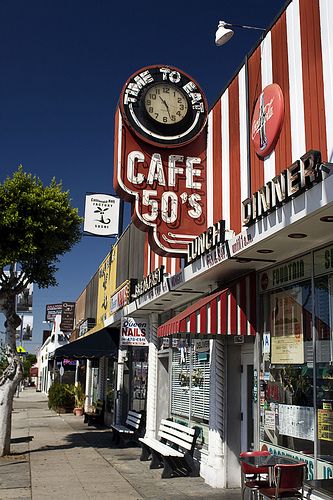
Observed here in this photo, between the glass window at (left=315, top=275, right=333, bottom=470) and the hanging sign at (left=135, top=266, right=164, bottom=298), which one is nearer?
the glass window at (left=315, top=275, right=333, bottom=470)

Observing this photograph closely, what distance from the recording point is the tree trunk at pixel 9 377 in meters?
12.8

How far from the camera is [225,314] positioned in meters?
8.83

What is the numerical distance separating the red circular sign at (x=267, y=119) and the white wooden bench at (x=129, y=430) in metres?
9.12

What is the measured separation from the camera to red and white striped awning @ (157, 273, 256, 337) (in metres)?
8.70

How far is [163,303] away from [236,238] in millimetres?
5717

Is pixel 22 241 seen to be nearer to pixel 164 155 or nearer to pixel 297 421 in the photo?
pixel 164 155

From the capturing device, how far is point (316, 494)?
665 cm

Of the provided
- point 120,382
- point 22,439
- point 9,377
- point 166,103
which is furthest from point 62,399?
point 166,103

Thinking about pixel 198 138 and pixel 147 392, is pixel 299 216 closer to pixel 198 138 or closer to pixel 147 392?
pixel 198 138

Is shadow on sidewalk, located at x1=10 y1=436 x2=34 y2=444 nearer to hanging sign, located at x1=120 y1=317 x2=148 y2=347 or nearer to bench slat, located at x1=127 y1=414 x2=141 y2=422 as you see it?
bench slat, located at x1=127 y1=414 x2=141 y2=422

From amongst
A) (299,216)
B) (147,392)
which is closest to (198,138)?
(299,216)

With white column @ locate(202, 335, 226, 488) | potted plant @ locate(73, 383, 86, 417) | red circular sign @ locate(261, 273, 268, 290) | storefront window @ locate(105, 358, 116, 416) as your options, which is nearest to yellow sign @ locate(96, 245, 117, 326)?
storefront window @ locate(105, 358, 116, 416)

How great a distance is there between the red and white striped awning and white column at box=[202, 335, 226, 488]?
1068 mm

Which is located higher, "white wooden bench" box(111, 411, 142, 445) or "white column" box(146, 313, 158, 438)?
"white column" box(146, 313, 158, 438)
